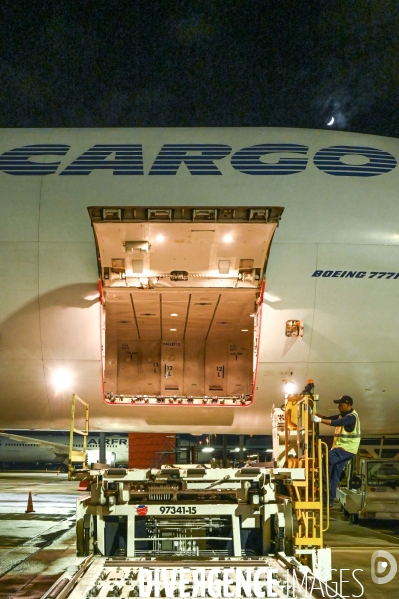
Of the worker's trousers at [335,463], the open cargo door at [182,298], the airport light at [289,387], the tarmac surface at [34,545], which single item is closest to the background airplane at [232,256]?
the airport light at [289,387]

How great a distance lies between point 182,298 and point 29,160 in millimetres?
3823

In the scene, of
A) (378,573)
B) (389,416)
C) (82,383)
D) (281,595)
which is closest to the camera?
(281,595)

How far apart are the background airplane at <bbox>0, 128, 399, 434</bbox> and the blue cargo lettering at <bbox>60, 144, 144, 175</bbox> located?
3cm

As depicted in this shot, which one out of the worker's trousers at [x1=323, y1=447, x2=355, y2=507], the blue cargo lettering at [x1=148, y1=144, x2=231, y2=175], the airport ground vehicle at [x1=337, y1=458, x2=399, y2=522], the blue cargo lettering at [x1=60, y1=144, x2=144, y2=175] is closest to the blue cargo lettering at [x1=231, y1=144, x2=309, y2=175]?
the blue cargo lettering at [x1=148, y1=144, x2=231, y2=175]

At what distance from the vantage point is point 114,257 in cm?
1029

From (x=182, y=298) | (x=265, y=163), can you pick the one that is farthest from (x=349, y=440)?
(x=265, y=163)

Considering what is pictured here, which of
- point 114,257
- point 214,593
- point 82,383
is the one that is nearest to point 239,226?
point 114,257

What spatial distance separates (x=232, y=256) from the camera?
34.0 feet

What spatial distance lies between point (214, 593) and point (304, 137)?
8.73 meters

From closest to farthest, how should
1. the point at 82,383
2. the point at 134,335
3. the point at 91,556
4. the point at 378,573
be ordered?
the point at 91,556 < the point at 378,573 < the point at 82,383 < the point at 134,335

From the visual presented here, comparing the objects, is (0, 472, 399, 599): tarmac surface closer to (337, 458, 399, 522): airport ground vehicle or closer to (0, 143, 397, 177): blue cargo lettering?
(337, 458, 399, 522): airport ground vehicle

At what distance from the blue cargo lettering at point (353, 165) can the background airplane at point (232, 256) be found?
0.11 ft

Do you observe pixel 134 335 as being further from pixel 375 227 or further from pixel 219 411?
pixel 375 227

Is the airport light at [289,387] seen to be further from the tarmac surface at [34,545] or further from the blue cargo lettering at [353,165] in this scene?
the tarmac surface at [34,545]
